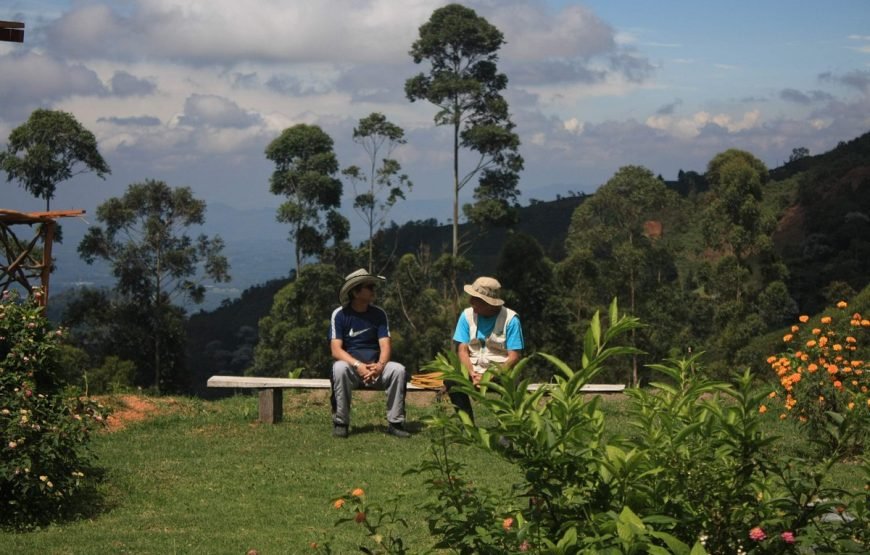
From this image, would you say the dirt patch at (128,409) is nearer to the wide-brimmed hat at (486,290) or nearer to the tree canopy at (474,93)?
the wide-brimmed hat at (486,290)

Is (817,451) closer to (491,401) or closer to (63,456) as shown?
(63,456)

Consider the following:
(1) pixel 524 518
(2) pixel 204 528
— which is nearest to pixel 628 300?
(2) pixel 204 528

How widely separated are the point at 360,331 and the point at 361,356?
23 cm

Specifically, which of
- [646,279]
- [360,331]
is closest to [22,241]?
[360,331]

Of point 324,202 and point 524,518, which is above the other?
point 324,202

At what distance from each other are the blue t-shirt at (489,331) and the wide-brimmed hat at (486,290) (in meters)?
0.22

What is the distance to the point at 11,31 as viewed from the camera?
380 inches

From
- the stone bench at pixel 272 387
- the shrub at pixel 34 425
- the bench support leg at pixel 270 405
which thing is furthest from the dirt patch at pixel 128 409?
the shrub at pixel 34 425

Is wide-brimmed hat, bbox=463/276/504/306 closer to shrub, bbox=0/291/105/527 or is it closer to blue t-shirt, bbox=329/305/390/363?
blue t-shirt, bbox=329/305/390/363

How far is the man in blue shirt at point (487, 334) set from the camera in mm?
8852

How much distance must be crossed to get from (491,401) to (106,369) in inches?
1084

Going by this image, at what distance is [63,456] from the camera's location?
6.61 metres

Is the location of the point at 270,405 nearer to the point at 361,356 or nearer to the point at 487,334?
the point at 361,356

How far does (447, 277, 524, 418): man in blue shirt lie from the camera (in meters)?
8.85
